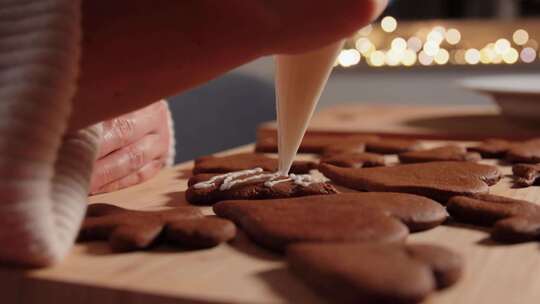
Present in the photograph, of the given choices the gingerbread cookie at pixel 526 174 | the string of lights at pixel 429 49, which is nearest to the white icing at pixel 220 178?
the gingerbread cookie at pixel 526 174

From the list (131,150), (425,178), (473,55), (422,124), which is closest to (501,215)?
(425,178)

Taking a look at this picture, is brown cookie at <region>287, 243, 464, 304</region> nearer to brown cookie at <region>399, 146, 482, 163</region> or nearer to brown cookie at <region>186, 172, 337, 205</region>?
brown cookie at <region>186, 172, 337, 205</region>

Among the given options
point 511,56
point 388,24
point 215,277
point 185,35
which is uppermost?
point 388,24

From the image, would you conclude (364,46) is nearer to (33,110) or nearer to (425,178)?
(425,178)

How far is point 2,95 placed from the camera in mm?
350

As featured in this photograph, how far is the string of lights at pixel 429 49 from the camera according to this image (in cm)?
206

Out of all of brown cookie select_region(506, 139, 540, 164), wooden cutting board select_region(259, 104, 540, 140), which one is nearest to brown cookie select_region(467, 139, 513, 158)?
brown cookie select_region(506, 139, 540, 164)

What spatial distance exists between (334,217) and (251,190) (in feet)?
0.37

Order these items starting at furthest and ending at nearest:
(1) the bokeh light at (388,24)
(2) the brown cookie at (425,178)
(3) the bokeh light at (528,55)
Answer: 1. (1) the bokeh light at (388,24)
2. (3) the bokeh light at (528,55)
3. (2) the brown cookie at (425,178)

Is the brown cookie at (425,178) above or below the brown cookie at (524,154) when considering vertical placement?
below

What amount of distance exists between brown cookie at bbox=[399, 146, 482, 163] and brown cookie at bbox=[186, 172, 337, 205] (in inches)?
6.7

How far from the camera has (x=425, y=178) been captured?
53 cm

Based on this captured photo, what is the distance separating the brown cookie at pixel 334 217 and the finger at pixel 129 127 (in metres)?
0.15

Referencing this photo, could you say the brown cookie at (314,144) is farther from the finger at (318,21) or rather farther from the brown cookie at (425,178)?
the finger at (318,21)
